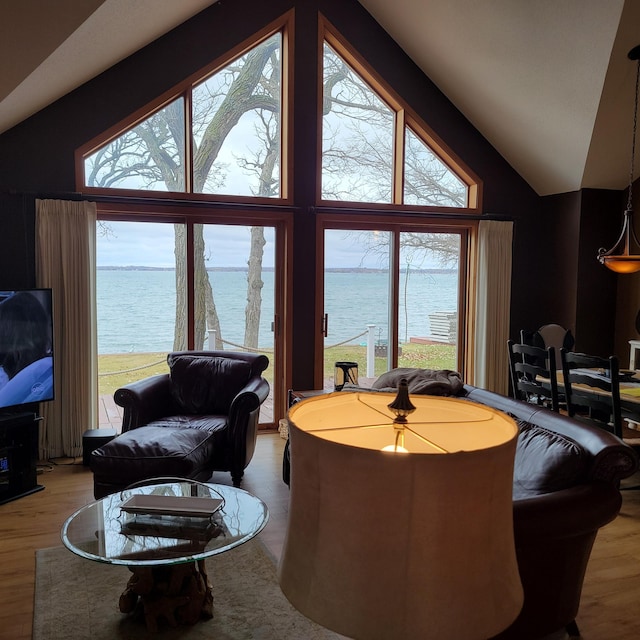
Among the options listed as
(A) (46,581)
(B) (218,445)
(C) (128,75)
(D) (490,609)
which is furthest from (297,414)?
(C) (128,75)

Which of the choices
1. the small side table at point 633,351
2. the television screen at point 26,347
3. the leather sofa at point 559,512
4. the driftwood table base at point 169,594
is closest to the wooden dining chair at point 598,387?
the leather sofa at point 559,512

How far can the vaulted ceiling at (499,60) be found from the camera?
11.6 feet

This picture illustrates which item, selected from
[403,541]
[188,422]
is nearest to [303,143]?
[188,422]

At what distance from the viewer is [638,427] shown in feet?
17.4

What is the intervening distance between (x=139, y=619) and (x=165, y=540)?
1.43 ft

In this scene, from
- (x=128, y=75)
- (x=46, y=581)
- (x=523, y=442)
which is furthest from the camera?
(x=128, y=75)

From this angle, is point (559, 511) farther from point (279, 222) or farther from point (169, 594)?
point (279, 222)

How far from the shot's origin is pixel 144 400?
4156mm

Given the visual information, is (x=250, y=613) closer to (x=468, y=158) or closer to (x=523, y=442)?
(x=523, y=442)

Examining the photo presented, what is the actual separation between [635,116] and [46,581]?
5.49 meters

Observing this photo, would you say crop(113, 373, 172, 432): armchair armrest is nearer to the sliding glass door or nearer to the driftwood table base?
the driftwood table base

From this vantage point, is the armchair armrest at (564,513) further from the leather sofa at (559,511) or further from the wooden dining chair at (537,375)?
the wooden dining chair at (537,375)

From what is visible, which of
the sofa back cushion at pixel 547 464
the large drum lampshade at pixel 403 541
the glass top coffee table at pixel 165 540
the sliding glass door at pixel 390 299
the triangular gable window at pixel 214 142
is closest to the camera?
the large drum lampshade at pixel 403 541

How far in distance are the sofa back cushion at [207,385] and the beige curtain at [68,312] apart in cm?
86
